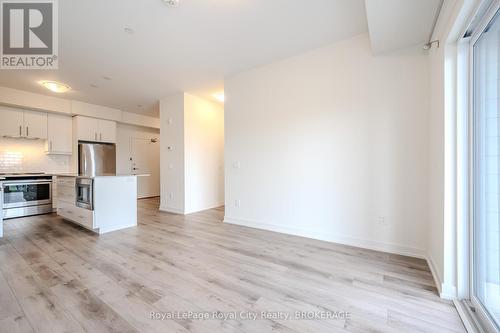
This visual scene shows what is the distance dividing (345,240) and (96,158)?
6.32m

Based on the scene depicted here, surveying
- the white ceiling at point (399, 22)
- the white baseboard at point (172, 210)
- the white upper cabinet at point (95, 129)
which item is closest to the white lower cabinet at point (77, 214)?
the white baseboard at point (172, 210)

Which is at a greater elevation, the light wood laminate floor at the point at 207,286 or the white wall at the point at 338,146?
the white wall at the point at 338,146

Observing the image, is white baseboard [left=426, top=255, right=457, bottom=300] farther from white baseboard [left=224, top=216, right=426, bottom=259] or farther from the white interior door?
the white interior door

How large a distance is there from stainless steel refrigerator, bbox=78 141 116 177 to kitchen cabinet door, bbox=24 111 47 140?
2.41 feet

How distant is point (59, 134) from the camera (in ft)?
17.0

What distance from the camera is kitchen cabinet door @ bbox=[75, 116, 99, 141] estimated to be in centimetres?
532

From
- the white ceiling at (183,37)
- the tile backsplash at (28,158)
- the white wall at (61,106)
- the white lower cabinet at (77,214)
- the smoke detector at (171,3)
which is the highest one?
the white ceiling at (183,37)

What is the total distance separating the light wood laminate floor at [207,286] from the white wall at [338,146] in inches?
15.8

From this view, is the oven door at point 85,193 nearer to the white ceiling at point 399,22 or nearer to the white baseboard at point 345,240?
the white baseboard at point 345,240

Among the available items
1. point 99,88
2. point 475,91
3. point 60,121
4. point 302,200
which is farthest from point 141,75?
point 475,91

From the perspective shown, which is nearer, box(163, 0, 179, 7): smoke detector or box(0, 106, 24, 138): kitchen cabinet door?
box(163, 0, 179, 7): smoke detector

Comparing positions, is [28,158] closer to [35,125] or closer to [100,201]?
[35,125]

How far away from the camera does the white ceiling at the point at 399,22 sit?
1777 mm

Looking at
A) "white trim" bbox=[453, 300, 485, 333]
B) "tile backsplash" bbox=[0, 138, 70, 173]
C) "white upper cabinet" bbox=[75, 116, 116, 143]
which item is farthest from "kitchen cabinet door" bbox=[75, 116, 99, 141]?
"white trim" bbox=[453, 300, 485, 333]
